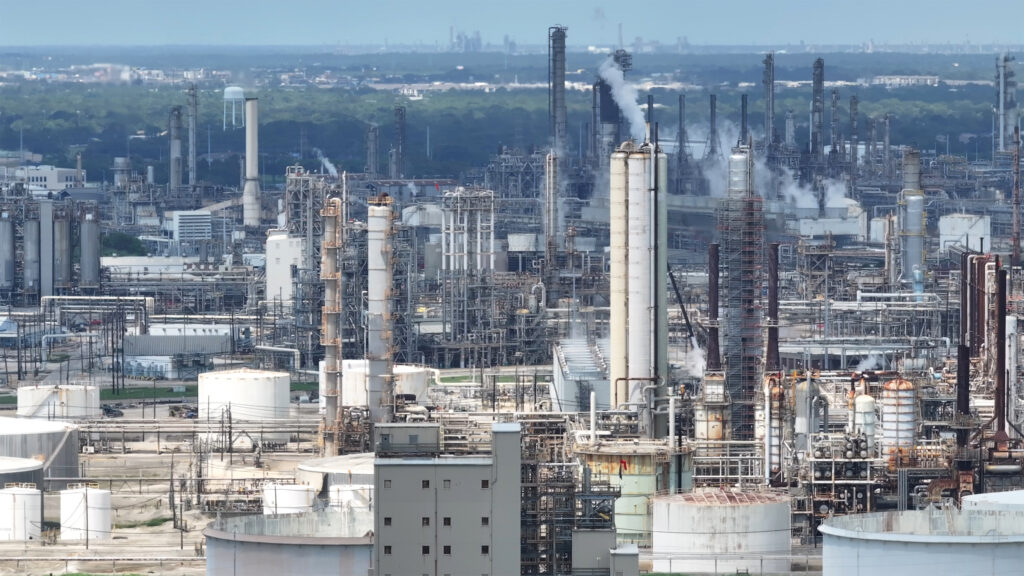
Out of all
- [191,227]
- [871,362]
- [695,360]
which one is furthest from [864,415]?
[191,227]

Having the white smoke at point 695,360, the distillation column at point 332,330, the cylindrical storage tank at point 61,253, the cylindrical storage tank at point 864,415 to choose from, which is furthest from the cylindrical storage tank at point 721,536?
the cylindrical storage tank at point 61,253

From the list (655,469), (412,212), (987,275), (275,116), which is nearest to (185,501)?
(655,469)

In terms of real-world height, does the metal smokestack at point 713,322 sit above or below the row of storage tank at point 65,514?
above

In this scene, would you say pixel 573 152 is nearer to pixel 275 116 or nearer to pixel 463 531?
pixel 275 116

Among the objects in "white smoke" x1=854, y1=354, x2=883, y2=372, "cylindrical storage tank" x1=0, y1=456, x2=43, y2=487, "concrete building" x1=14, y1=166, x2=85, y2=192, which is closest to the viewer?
"cylindrical storage tank" x1=0, y1=456, x2=43, y2=487

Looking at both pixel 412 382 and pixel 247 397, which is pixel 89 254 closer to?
pixel 247 397

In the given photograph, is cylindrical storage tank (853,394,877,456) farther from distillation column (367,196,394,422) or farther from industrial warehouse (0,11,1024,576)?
distillation column (367,196,394,422)

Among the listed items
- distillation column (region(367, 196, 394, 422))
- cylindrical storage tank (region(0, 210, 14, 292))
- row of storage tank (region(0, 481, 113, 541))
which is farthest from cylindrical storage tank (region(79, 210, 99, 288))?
row of storage tank (region(0, 481, 113, 541))

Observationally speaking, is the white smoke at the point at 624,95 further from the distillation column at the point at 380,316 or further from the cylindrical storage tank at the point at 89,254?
the distillation column at the point at 380,316
